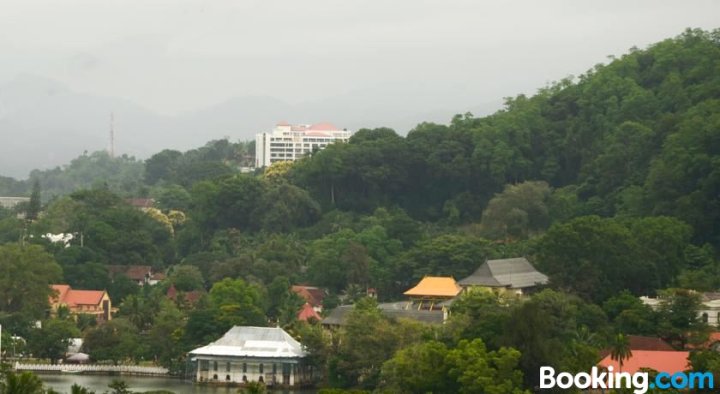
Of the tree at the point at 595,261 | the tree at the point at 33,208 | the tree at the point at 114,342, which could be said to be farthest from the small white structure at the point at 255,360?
the tree at the point at 33,208

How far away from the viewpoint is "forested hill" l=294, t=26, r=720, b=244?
2530 inches

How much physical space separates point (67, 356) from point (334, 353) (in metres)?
9.22

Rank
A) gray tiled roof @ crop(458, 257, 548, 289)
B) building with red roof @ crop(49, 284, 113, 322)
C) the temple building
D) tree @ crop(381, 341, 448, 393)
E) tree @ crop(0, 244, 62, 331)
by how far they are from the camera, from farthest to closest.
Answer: building with red roof @ crop(49, 284, 113, 322) < tree @ crop(0, 244, 62, 331) < the temple building < gray tiled roof @ crop(458, 257, 548, 289) < tree @ crop(381, 341, 448, 393)

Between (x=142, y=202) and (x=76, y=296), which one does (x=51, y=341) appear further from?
(x=142, y=202)

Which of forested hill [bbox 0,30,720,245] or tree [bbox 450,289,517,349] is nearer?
tree [bbox 450,289,517,349]

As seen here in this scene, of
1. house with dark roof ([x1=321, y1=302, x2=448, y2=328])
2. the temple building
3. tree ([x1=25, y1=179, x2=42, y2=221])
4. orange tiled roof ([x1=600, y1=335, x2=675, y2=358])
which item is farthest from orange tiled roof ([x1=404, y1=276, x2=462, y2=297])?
tree ([x1=25, y1=179, x2=42, y2=221])

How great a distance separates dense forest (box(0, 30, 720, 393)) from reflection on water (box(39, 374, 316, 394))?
1.56 meters

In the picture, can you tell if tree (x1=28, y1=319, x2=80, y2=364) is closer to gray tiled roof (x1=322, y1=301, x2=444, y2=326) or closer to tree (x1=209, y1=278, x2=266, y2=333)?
tree (x1=209, y1=278, x2=266, y2=333)

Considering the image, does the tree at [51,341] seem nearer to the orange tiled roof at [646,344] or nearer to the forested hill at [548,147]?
the orange tiled roof at [646,344]

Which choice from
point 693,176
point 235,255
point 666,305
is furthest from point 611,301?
point 235,255

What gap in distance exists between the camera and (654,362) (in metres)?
38.5

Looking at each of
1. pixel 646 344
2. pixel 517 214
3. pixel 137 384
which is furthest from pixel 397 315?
pixel 517 214

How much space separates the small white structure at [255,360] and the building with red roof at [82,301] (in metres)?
9.75

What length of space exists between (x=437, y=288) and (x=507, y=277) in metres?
2.55
